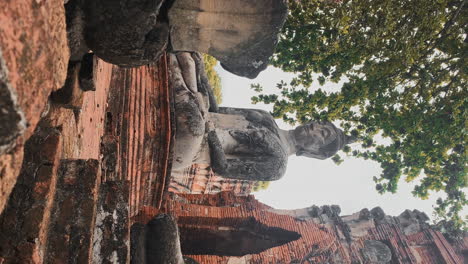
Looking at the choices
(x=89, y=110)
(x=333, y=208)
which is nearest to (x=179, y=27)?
(x=89, y=110)

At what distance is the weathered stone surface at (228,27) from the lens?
8.68 feet

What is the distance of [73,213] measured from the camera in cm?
192

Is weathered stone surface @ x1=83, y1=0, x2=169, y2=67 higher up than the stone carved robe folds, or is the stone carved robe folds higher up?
the stone carved robe folds

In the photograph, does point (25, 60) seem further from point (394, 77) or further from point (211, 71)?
point (211, 71)

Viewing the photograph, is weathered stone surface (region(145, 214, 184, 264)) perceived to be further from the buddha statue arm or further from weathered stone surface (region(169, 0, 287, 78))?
the buddha statue arm

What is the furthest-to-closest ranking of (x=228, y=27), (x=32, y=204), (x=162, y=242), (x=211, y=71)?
(x=211, y=71), (x=162, y=242), (x=228, y=27), (x=32, y=204)

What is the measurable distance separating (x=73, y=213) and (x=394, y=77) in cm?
615

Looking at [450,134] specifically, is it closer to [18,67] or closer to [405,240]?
[405,240]

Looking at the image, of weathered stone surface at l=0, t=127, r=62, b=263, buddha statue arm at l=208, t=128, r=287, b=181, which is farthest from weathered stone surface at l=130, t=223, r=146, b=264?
buddha statue arm at l=208, t=128, r=287, b=181

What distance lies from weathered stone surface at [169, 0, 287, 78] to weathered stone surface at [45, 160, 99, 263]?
122 centimetres

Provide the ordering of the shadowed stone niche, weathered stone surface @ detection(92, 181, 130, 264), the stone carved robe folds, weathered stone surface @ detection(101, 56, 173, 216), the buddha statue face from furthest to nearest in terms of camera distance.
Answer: the buddha statue face < the stone carved robe folds < the shadowed stone niche < weathered stone surface @ detection(101, 56, 173, 216) < weathered stone surface @ detection(92, 181, 130, 264)

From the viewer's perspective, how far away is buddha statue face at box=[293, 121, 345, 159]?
23.8 feet

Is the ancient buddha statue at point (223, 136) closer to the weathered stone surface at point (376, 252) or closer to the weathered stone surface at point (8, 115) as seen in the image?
the weathered stone surface at point (376, 252)

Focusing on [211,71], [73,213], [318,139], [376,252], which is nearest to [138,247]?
[73,213]
